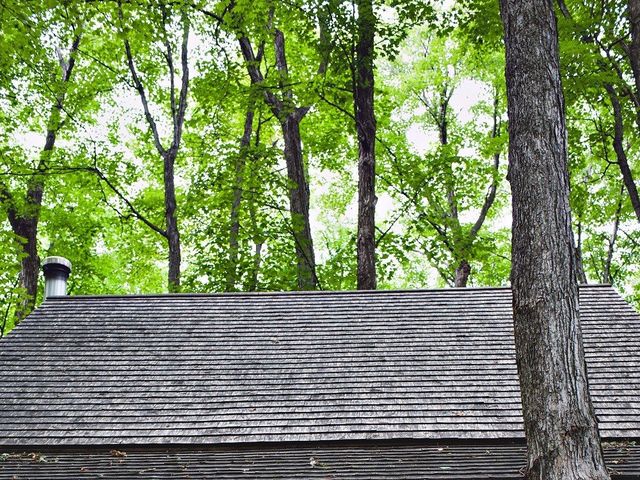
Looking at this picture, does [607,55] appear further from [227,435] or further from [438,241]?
[227,435]

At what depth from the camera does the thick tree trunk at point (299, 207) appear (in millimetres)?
15742

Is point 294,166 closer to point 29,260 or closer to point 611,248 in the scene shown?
point 29,260

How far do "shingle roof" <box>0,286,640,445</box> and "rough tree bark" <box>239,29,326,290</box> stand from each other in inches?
173

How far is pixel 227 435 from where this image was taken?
763 centimetres

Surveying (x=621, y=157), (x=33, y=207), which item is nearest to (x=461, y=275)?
(x=621, y=157)

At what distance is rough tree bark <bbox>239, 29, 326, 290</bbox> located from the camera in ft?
51.4

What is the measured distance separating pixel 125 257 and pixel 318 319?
18151mm

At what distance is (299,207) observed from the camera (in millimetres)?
16594

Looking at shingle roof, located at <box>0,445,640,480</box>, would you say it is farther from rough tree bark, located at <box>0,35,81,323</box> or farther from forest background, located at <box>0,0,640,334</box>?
rough tree bark, located at <box>0,35,81,323</box>

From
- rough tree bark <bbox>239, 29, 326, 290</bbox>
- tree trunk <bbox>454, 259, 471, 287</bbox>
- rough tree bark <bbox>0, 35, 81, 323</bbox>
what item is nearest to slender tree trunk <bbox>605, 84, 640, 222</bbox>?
tree trunk <bbox>454, 259, 471, 287</bbox>

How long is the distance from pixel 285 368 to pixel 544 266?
477cm

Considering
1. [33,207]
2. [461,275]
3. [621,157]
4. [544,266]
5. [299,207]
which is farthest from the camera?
[461,275]

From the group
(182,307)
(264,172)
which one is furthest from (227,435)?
(264,172)

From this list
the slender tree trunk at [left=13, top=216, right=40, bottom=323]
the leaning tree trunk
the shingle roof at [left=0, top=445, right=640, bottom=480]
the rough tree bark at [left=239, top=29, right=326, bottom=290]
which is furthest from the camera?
the slender tree trunk at [left=13, top=216, right=40, bottom=323]
